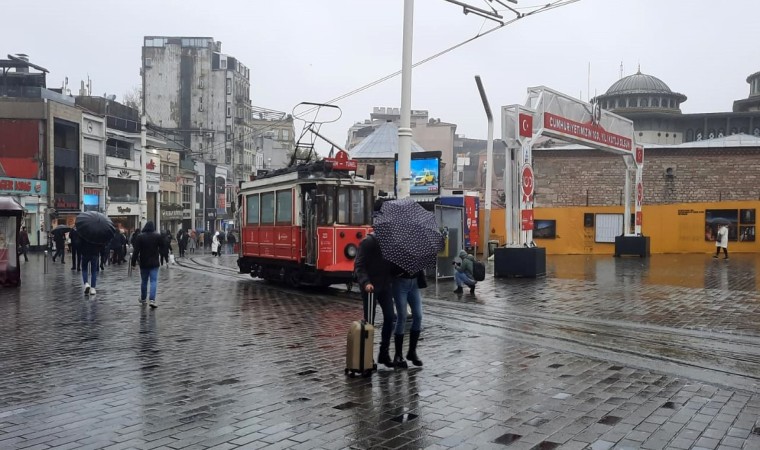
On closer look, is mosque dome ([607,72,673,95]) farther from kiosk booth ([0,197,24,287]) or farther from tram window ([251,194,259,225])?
kiosk booth ([0,197,24,287])

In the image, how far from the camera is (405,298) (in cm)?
718

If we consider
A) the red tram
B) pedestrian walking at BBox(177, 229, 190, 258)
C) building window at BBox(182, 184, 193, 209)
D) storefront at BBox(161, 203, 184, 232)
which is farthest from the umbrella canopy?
building window at BBox(182, 184, 193, 209)

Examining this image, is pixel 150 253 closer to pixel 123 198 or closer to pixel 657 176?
pixel 657 176

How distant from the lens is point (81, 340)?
361 inches

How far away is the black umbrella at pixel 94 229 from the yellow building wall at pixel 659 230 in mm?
23793

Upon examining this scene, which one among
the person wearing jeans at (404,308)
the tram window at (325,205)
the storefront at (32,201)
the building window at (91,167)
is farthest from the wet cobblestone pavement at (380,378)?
the building window at (91,167)

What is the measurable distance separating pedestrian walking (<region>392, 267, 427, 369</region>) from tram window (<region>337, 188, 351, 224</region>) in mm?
8587

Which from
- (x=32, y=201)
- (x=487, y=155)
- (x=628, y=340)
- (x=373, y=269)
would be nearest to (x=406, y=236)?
(x=373, y=269)

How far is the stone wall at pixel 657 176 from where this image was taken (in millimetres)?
39719

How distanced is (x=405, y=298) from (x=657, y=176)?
1512 inches

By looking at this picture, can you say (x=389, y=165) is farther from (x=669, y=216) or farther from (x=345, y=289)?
(x=345, y=289)

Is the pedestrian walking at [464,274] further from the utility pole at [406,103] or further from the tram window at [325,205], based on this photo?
the utility pole at [406,103]

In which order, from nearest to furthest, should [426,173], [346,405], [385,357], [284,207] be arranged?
[346,405] < [385,357] < [284,207] < [426,173]

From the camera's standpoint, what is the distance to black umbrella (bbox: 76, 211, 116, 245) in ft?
47.2
